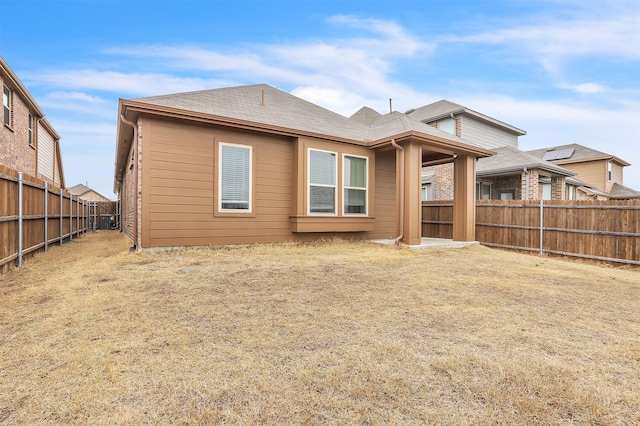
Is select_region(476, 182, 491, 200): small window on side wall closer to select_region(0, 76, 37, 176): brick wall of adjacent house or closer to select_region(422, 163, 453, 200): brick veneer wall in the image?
select_region(422, 163, 453, 200): brick veneer wall

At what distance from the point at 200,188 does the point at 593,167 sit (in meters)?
26.5

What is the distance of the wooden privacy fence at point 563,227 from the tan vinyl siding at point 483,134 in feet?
22.3

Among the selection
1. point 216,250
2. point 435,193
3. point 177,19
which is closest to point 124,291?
point 216,250

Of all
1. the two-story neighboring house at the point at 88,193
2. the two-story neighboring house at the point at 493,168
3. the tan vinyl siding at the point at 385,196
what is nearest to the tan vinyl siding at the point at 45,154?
the tan vinyl siding at the point at 385,196

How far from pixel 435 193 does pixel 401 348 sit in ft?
47.7

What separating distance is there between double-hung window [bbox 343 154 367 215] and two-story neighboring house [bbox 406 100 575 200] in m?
4.48

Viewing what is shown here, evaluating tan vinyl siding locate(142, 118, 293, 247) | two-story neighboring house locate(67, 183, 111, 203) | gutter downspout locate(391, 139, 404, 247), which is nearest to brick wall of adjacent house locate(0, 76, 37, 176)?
tan vinyl siding locate(142, 118, 293, 247)

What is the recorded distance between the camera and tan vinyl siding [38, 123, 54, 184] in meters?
14.8

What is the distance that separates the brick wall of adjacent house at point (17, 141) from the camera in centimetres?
1033

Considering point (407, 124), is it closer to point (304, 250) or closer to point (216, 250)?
point (304, 250)

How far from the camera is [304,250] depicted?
745 cm

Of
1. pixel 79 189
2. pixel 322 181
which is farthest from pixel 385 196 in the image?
pixel 79 189

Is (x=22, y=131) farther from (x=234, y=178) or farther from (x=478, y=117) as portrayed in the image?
(x=478, y=117)

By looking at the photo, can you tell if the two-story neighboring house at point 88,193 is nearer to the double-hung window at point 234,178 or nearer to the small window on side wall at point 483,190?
the double-hung window at point 234,178
